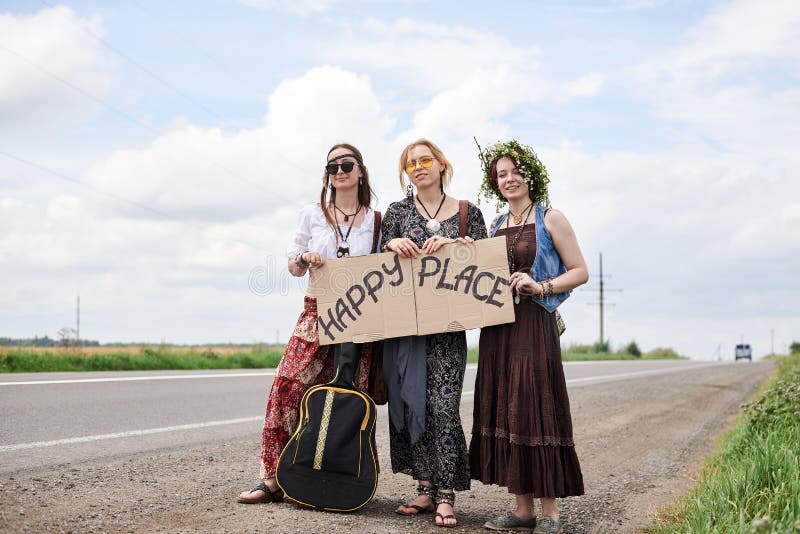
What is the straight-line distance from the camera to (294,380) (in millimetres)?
4754

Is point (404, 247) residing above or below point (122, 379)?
above

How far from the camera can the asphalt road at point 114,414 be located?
665 cm

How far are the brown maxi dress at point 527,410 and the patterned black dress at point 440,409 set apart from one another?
6.1 inches

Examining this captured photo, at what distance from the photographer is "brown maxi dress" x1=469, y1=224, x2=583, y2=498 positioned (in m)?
4.28

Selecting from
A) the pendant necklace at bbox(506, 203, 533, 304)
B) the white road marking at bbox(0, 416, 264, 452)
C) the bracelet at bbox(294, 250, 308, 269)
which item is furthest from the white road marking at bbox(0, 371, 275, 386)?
the pendant necklace at bbox(506, 203, 533, 304)

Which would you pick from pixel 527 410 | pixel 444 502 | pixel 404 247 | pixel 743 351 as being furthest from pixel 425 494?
pixel 743 351

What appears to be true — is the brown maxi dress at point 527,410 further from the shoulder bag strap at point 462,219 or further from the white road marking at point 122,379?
the white road marking at point 122,379

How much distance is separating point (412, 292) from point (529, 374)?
2.88 feet

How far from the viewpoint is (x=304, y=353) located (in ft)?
15.7

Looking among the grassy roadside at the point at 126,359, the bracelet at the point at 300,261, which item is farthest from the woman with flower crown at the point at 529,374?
the grassy roadside at the point at 126,359

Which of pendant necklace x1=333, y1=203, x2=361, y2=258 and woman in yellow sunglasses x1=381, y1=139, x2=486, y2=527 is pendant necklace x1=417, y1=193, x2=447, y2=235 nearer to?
woman in yellow sunglasses x1=381, y1=139, x2=486, y2=527

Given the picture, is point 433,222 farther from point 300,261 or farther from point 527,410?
point 527,410

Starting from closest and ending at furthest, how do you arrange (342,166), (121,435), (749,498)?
(749,498), (342,166), (121,435)

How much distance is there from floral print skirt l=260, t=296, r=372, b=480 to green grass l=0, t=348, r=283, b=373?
1123cm
